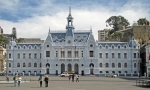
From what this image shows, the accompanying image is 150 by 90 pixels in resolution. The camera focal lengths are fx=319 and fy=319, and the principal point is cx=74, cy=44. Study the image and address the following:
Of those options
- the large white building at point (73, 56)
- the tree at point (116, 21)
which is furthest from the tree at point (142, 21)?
the large white building at point (73, 56)

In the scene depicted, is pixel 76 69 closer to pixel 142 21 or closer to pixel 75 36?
pixel 75 36

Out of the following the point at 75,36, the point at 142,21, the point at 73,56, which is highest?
the point at 142,21

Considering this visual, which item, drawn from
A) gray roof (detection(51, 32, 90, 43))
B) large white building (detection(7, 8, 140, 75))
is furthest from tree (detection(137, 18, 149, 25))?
gray roof (detection(51, 32, 90, 43))

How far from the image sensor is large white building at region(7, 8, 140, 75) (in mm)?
107875

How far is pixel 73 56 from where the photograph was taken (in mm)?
107938

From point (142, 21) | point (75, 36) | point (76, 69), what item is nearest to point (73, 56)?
point (76, 69)

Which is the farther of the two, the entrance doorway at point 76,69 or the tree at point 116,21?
the tree at point 116,21

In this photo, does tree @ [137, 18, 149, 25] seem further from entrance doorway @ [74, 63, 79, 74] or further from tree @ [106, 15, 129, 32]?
entrance doorway @ [74, 63, 79, 74]

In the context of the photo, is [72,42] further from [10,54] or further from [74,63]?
[10,54]

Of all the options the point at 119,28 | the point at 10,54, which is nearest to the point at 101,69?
the point at 10,54

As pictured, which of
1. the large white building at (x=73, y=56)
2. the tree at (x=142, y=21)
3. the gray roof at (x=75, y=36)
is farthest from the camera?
the tree at (x=142, y=21)

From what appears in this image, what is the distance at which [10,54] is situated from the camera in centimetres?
11106

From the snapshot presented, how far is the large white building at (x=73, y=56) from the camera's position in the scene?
354 ft

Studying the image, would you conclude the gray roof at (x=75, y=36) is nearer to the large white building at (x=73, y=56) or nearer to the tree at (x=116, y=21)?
the large white building at (x=73, y=56)
